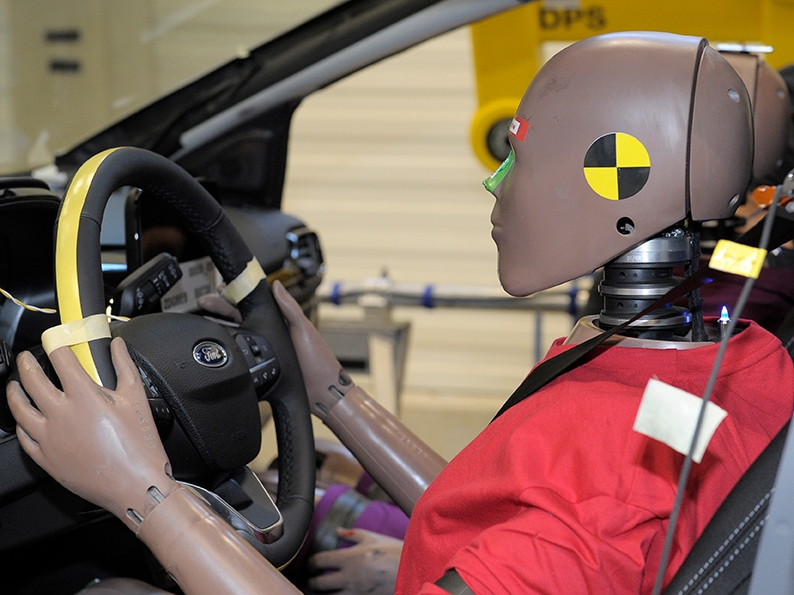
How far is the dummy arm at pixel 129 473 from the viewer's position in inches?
34.4

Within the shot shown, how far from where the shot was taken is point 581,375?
889 mm

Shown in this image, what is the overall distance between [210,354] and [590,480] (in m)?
0.52

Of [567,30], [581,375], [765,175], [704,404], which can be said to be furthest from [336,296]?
[704,404]

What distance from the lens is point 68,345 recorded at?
897 millimetres

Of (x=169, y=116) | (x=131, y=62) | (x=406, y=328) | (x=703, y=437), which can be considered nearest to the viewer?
(x=703, y=437)

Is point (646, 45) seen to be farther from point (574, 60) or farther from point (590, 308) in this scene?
point (590, 308)

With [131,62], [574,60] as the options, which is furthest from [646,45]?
[131,62]

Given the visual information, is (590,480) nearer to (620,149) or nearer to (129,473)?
(620,149)

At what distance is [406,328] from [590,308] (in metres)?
1.15

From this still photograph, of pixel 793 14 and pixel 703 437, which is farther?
pixel 793 14

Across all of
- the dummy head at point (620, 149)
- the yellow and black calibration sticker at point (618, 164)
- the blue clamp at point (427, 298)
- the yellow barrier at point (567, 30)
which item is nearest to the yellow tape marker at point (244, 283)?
the dummy head at point (620, 149)

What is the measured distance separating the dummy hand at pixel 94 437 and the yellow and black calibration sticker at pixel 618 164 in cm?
54

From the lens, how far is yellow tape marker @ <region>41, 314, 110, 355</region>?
0.90 meters

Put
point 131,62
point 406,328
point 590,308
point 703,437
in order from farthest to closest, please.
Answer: point 406,328 < point 131,62 < point 590,308 < point 703,437
